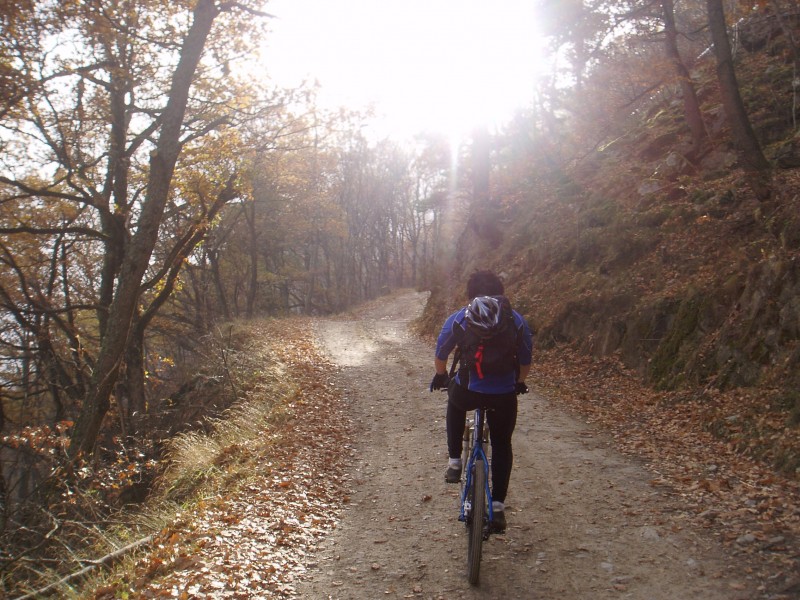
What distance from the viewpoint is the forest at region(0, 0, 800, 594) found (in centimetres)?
892

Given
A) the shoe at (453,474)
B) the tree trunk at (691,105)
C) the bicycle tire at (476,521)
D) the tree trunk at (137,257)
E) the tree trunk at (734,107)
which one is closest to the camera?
the bicycle tire at (476,521)

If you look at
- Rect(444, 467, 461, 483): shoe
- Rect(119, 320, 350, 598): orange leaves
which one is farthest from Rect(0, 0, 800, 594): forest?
Rect(444, 467, 461, 483): shoe

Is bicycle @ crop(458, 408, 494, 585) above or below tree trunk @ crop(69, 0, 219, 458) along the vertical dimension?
below

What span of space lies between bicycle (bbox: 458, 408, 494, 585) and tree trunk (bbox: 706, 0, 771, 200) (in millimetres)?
8776

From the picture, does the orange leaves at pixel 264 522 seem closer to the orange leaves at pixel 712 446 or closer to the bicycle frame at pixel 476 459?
the bicycle frame at pixel 476 459

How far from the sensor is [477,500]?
4.47 metres

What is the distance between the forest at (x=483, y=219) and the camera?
8922mm

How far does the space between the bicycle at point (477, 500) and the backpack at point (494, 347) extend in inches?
14.6

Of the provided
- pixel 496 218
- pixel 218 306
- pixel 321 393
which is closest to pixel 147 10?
pixel 321 393

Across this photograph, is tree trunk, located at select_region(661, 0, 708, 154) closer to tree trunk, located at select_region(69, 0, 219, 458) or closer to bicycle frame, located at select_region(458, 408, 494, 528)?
tree trunk, located at select_region(69, 0, 219, 458)

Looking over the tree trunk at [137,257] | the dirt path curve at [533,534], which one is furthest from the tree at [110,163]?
the dirt path curve at [533,534]

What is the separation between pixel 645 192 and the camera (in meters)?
15.0

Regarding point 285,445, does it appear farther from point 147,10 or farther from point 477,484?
point 147,10

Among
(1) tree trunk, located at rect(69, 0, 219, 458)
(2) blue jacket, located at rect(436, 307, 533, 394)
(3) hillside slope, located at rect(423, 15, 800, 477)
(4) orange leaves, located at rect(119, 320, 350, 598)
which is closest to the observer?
(2) blue jacket, located at rect(436, 307, 533, 394)
